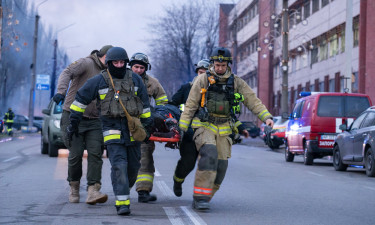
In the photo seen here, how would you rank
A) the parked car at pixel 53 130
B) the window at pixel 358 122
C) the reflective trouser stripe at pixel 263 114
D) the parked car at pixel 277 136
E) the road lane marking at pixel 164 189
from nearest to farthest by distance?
the reflective trouser stripe at pixel 263 114 → the road lane marking at pixel 164 189 → the window at pixel 358 122 → the parked car at pixel 53 130 → the parked car at pixel 277 136

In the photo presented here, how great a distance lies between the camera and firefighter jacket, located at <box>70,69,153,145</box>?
28.3ft

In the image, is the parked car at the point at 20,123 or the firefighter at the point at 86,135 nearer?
the firefighter at the point at 86,135

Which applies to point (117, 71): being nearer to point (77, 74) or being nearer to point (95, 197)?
point (77, 74)

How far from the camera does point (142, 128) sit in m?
8.69

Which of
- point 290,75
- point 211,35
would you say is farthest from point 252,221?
point 211,35

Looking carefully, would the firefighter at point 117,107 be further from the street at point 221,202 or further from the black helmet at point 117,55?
the street at point 221,202

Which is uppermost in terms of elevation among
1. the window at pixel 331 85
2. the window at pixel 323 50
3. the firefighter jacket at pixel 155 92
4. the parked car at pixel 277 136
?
the window at pixel 323 50

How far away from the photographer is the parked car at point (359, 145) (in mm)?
16312

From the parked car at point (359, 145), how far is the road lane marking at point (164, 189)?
16.9 ft

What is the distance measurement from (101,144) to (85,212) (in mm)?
1204

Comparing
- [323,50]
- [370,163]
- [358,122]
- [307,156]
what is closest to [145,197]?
[370,163]

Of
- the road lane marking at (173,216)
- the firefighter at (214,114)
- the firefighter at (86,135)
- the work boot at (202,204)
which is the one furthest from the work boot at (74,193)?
the work boot at (202,204)

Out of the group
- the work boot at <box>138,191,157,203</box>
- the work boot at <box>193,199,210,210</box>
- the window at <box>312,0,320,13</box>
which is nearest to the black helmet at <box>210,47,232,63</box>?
the work boot at <box>193,199,210,210</box>

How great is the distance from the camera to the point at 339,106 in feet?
66.2
